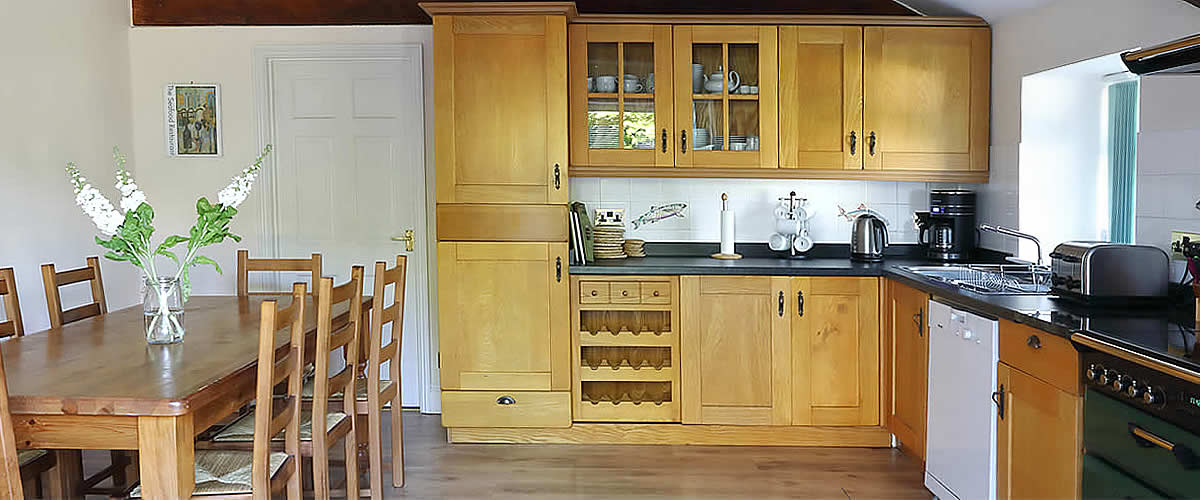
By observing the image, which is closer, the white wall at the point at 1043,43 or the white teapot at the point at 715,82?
the white wall at the point at 1043,43

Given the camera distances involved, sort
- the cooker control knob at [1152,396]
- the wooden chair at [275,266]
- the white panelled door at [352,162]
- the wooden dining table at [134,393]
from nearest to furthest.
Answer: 1. the cooker control knob at [1152,396]
2. the wooden dining table at [134,393]
3. the wooden chair at [275,266]
4. the white panelled door at [352,162]

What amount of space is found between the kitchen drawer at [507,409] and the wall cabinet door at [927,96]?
1868 mm

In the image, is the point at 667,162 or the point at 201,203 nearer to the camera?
the point at 201,203

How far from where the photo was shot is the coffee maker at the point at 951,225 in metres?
4.51

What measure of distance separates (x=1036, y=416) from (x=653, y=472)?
67.0 inches

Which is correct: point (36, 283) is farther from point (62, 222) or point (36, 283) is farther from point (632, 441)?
point (632, 441)

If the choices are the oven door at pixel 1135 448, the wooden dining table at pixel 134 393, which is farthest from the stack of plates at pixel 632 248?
the oven door at pixel 1135 448

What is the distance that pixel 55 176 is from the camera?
4465 millimetres

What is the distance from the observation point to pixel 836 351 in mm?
4305

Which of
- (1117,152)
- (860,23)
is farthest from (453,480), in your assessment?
(1117,152)

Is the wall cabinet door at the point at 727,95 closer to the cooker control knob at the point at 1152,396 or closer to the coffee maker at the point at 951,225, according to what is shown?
the coffee maker at the point at 951,225

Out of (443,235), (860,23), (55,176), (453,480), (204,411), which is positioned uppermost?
(860,23)

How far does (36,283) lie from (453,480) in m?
2.19

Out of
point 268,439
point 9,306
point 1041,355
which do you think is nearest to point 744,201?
point 1041,355
